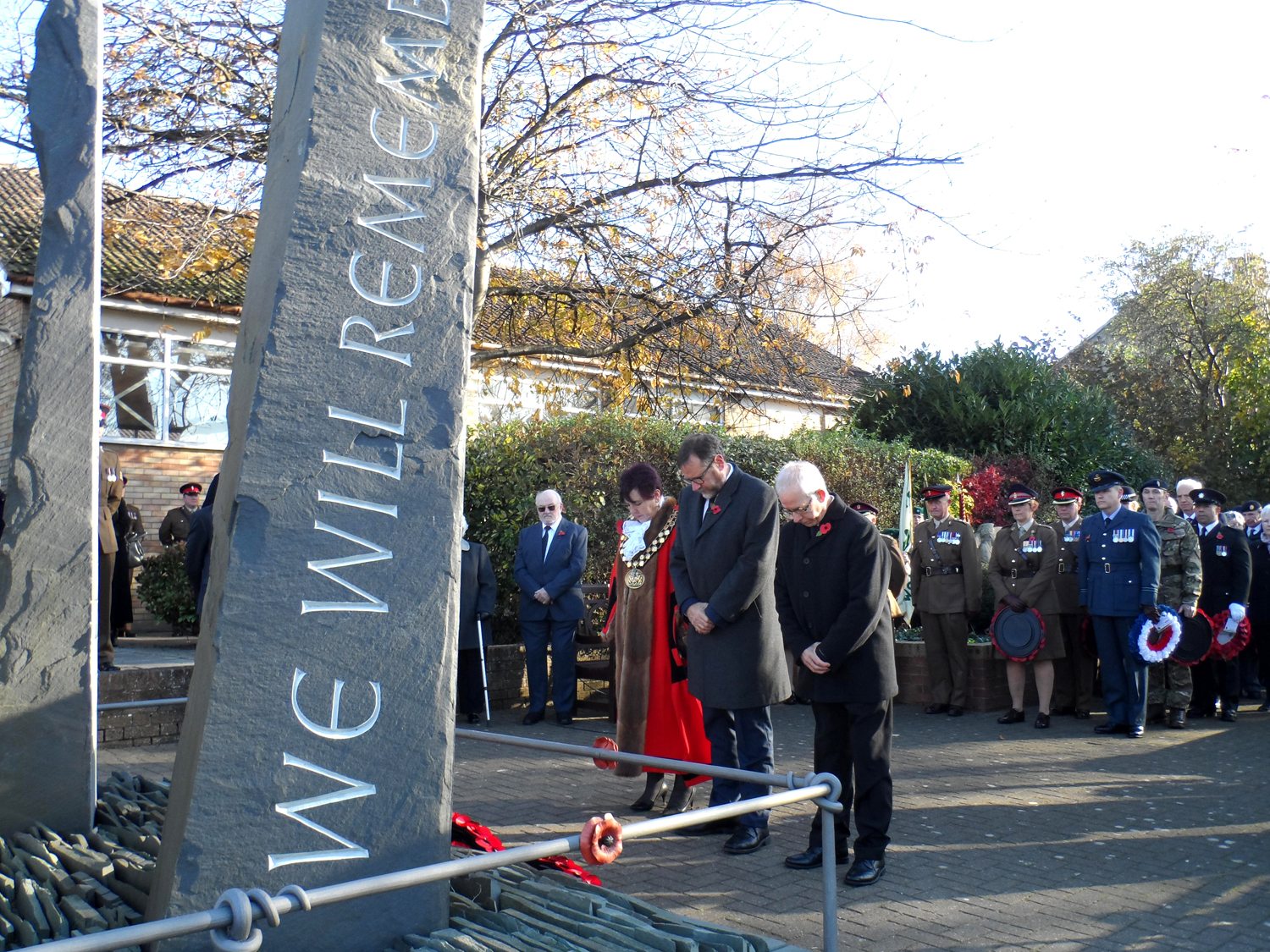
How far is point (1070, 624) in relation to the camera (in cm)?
1015

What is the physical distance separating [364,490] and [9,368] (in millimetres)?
19236

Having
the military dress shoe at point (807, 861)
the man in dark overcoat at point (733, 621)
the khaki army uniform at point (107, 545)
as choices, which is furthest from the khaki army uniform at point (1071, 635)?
the khaki army uniform at point (107, 545)

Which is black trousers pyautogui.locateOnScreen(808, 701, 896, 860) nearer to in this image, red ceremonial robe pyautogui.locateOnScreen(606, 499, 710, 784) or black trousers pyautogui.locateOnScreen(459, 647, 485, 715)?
red ceremonial robe pyautogui.locateOnScreen(606, 499, 710, 784)

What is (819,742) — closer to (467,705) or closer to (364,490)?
(364,490)

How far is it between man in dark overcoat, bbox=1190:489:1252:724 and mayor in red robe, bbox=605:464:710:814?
6.17 m

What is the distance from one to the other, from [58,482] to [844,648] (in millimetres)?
3791

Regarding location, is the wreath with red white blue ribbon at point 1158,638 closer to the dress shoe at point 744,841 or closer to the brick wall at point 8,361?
the dress shoe at point 744,841

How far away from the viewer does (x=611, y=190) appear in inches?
433

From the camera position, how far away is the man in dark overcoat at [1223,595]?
33.7ft

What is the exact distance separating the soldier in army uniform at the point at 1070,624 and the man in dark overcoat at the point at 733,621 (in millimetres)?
5128

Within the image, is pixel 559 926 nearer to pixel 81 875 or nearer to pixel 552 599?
pixel 81 875

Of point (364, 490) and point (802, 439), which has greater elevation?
point (802, 439)

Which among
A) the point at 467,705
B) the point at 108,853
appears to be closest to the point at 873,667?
the point at 108,853

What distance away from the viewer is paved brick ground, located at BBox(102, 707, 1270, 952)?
455 centimetres
